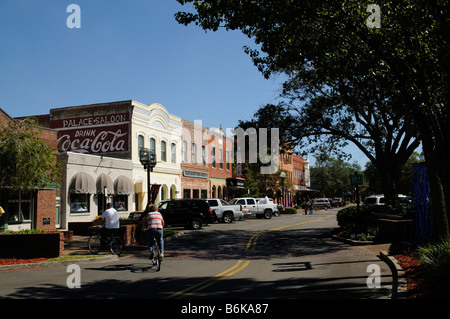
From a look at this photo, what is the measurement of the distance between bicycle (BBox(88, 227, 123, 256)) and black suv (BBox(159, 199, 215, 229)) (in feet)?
32.7

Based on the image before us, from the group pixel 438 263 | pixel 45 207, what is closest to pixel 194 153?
pixel 45 207

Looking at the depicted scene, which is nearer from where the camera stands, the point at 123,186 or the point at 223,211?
the point at 123,186

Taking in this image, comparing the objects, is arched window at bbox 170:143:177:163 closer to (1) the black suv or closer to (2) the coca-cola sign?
(2) the coca-cola sign

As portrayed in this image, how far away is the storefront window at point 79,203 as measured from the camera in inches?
1091

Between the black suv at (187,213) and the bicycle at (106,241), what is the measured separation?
9.97 meters

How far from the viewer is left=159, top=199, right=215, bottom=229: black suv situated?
25.0 metres

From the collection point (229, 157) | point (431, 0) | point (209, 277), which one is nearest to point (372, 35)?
point (431, 0)

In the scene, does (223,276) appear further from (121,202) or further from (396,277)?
(121,202)

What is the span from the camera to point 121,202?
32.4 meters

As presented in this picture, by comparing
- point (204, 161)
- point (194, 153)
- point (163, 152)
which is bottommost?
point (204, 161)

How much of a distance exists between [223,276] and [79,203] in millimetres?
20331

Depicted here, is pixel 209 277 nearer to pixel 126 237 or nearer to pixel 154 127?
pixel 126 237

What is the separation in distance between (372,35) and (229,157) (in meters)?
40.7

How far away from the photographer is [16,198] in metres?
21.2
